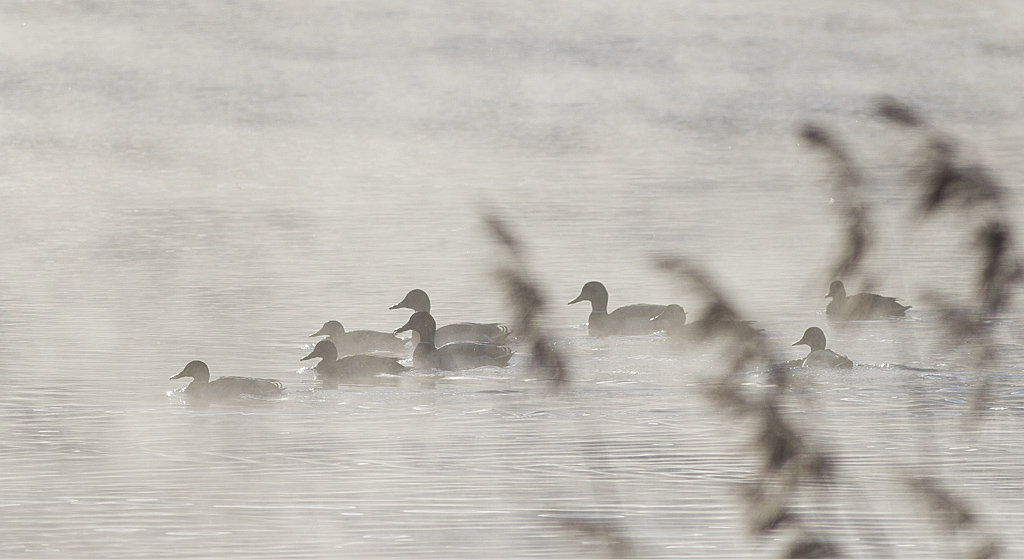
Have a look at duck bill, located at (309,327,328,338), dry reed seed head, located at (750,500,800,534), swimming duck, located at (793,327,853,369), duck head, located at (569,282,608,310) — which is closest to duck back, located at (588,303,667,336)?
duck head, located at (569,282,608,310)

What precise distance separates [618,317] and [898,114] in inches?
503

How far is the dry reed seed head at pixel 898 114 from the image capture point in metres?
3.62

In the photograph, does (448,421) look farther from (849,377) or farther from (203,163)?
(203,163)

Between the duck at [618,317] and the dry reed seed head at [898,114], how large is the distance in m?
12.4

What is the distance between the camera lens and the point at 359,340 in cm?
1549

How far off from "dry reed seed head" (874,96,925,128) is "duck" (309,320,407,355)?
11.6 metres

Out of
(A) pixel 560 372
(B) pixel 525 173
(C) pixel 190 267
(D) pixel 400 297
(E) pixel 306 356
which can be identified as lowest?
(A) pixel 560 372

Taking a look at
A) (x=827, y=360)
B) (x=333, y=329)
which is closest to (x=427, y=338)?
(x=333, y=329)

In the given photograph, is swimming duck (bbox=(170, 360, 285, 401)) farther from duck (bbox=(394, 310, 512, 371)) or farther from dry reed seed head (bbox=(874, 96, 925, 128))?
dry reed seed head (bbox=(874, 96, 925, 128))

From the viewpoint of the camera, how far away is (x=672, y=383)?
13.2 meters

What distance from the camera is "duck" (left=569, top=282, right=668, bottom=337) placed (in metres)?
16.2

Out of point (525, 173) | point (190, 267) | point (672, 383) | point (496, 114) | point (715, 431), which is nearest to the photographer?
point (715, 431)

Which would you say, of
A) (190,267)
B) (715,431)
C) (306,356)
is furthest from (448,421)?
(190,267)

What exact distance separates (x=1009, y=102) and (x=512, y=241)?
267 ft
